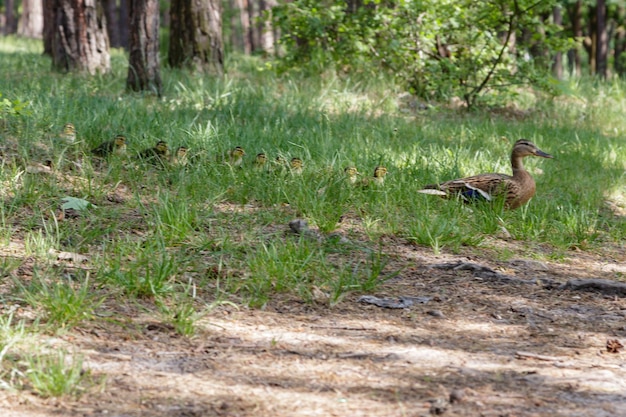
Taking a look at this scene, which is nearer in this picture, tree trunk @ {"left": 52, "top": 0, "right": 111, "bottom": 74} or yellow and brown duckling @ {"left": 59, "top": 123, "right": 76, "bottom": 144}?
yellow and brown duckling @ {"left": 59, "top": 123, "right": 76, "bottom": 144}

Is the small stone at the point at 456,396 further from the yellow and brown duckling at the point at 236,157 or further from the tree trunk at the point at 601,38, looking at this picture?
the tree trunk at the point at 601,38

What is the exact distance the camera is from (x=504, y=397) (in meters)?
3.66

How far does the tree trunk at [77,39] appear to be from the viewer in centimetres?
1234

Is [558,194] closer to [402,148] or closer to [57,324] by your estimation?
[402,148]

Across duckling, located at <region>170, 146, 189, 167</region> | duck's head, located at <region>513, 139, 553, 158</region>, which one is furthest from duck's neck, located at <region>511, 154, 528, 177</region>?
duckling, located at <region>170, 146, 189, 167</region>

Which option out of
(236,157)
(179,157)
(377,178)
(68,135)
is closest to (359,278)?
(377,178)

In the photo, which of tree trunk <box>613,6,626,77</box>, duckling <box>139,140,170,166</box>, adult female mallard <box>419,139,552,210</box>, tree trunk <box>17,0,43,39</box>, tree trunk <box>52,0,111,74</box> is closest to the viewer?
adult female mallard <box>419,139,552,210</box>

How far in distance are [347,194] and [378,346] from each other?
9.05 ft

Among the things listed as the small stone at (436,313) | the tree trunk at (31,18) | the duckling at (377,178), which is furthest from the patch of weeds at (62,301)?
the tree trunk at (31,18)

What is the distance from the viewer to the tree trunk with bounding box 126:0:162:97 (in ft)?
34.3

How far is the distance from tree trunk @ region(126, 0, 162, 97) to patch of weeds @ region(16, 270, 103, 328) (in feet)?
20.7

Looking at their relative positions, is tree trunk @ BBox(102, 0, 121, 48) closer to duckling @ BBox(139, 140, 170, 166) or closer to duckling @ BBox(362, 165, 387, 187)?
duckling @ BBox(139, 140, 170, 166)

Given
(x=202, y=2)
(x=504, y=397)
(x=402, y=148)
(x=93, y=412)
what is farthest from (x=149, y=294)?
(x=202, y=2)

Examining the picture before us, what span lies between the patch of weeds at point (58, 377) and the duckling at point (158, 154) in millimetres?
3838
